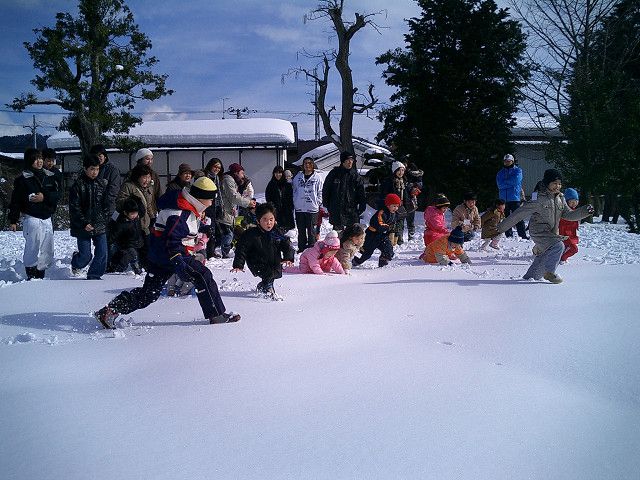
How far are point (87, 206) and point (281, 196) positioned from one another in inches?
153

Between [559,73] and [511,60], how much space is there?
2047 mm

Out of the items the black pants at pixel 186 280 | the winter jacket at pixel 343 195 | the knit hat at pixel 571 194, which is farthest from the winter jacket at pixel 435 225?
the black pants at pixel 186 280

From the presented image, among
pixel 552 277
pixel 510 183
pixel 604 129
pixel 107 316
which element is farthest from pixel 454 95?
pixel 107 316

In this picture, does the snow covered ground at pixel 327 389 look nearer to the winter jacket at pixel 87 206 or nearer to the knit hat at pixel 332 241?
the winter jacket at pixel 87 206

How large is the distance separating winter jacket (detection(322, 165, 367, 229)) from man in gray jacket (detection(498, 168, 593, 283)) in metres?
3.34

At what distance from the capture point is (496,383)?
3002mm

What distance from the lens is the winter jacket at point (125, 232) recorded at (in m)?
7.38

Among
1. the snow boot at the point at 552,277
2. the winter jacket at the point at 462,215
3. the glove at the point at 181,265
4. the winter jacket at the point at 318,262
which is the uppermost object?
the winter jacket at the point at 462,215

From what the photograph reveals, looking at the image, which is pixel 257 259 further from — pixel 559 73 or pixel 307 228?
pixel 559 73

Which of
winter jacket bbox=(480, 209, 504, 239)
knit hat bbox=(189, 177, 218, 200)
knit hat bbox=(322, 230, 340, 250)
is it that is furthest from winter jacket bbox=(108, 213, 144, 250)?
winter jacket bbox=(480, 209, 504, 239)

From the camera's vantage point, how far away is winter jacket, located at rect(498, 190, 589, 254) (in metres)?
6.72

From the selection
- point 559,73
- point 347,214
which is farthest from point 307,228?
point 559,73

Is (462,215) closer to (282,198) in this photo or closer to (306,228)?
(306,228)

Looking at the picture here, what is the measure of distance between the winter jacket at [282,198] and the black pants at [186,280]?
5221 mm
